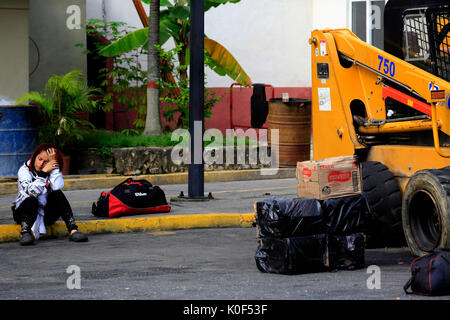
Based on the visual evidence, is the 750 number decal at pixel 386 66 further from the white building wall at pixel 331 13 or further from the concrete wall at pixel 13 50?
the white building wall at pixel 331 13

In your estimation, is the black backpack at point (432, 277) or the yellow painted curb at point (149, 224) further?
the yellow painted curb at point (149, 224)

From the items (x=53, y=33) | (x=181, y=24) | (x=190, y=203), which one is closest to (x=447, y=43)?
(x=190, y=203)

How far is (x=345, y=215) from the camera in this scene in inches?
290

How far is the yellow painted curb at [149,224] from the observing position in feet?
31.1

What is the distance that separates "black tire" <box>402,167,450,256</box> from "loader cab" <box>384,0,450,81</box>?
1.30 metres

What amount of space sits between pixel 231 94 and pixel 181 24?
136 inches

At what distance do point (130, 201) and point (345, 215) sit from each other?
3.77 metres

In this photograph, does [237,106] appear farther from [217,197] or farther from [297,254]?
[297,254]

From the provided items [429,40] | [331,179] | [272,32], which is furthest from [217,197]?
[272,32]

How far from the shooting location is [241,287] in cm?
664

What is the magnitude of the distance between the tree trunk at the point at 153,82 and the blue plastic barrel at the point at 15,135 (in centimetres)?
287

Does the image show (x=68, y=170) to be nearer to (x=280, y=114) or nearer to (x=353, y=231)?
(x=280, y=114)

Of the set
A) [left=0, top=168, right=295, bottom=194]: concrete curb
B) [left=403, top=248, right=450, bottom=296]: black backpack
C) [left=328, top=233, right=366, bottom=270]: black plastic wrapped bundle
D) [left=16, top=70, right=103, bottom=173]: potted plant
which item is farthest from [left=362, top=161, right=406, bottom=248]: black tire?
[left=16, top=70, right=103, bottom=173]: potted plant

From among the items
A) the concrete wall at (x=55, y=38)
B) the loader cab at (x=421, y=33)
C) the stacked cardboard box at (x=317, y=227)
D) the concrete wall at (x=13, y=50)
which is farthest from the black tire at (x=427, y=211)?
the concrete wall at (x=55, y=38)
